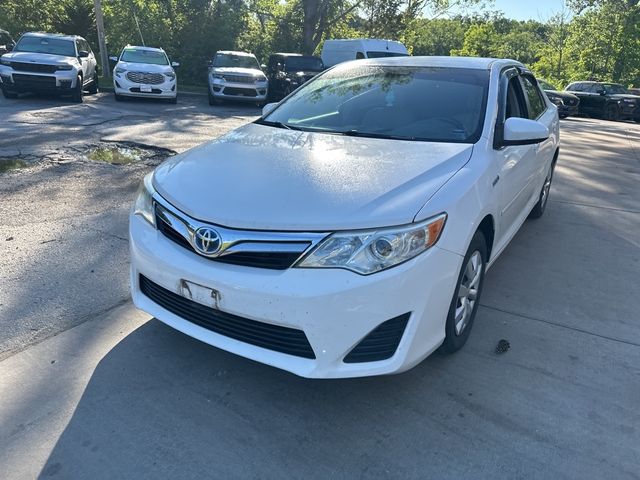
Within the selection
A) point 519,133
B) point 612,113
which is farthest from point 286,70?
point 519,133

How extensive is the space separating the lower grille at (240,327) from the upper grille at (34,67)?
1256 cm

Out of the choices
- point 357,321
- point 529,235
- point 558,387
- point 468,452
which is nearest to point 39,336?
point 357,321

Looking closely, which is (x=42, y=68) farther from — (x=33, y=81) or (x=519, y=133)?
(x=519, y=133)

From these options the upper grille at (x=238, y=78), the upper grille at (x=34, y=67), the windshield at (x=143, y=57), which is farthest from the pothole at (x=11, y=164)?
the upper grille at (x=238, y=78)

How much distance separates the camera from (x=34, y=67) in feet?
42.7

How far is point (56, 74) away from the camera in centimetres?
1309

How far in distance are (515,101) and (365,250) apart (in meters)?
2.54

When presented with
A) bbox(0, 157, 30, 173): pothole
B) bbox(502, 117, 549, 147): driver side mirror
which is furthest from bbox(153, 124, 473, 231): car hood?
bbox(0, 157, 30, 173): pothole

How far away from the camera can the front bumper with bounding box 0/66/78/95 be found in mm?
12945

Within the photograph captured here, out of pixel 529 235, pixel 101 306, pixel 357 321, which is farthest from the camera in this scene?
pixel 529 235

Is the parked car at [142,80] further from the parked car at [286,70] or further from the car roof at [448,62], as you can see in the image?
the car roof at [448,62]

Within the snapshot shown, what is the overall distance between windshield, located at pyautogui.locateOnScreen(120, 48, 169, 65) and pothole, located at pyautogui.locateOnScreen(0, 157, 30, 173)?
8.87m

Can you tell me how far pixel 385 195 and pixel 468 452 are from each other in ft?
4.07

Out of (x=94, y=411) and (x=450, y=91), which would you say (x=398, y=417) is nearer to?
(x=94, y=411)
